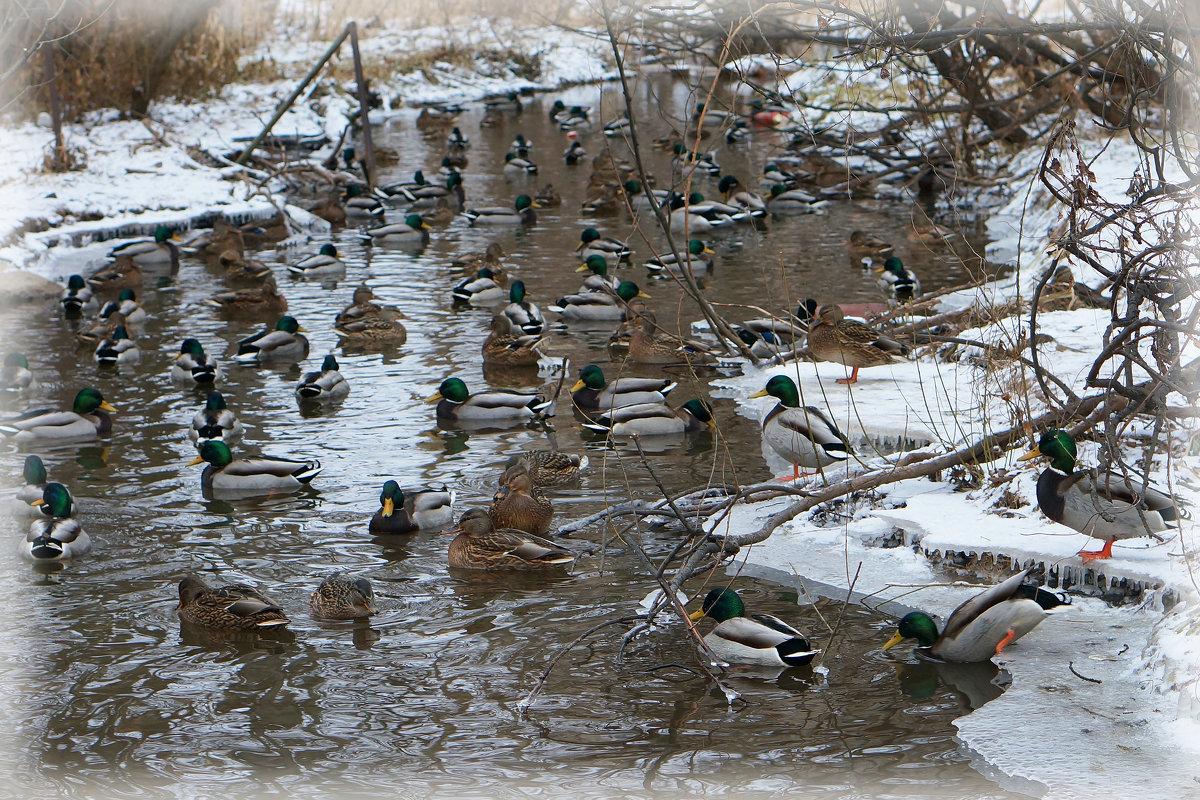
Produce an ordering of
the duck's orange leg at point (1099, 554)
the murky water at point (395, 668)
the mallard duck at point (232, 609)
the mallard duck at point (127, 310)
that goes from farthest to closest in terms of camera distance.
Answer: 1. the mallard duck at point (127, 310)
2. the mallard duck at point (232, 609)
3. the duck's orange leg at point (1099, 554)
4. the murky water at point (395, 668)

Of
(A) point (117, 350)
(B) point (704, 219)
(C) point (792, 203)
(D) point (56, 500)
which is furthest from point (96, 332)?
(C) point (792, 203)

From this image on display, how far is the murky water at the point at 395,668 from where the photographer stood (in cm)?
478

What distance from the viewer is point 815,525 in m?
7.24

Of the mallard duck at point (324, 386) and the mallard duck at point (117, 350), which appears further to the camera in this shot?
the mallard duck at point (117, 350)

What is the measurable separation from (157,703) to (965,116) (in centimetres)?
1447

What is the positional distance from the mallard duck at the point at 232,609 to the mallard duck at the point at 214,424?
3.01m

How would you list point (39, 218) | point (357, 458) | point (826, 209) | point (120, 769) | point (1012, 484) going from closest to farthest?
point (120, 769) → point (1012, 484) → point (357, 458) → point (39, 218) → point (826, 209)

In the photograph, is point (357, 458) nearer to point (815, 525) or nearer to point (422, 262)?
point (815, 525)

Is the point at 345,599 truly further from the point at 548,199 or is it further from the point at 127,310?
the point at 548,199

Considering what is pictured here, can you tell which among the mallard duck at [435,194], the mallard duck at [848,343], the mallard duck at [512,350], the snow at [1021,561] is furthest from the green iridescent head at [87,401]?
the mallard duck at [435,194]

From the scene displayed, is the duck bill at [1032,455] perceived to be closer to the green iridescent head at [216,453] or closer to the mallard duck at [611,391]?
the mallard duck at [611,391]

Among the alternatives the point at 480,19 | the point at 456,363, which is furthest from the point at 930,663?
the point at 480,19

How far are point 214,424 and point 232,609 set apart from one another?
11.2 feet

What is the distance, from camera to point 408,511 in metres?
7.57
